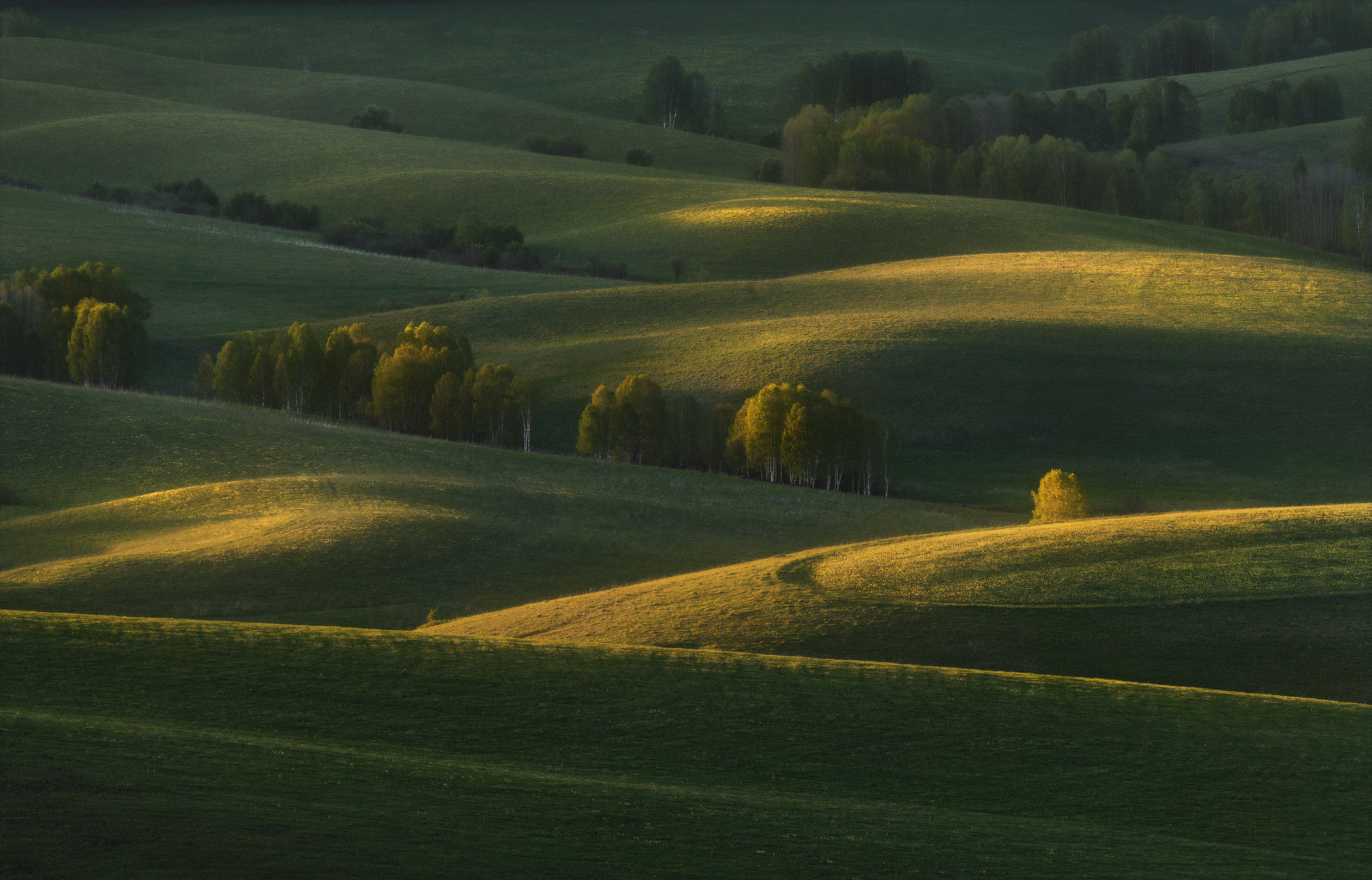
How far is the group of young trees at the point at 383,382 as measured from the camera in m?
63.7

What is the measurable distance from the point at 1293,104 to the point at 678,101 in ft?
260

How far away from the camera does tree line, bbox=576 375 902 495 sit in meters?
57.3

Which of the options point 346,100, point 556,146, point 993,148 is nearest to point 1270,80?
point 993,148

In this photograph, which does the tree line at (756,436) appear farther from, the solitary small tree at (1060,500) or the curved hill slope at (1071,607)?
the curved hill slope at (1071,607)

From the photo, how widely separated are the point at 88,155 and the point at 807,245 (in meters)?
75.8

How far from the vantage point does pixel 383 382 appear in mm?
64438

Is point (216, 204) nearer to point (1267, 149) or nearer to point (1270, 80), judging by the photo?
point (1267, 149)

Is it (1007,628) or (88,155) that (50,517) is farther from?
(88,155)

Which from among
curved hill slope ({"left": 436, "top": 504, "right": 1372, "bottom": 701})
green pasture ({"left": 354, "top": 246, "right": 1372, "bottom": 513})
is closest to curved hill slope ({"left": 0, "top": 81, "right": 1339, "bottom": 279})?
green pasture ({"left": 354, "top": 246, "right": 1372, "bottom": 513})

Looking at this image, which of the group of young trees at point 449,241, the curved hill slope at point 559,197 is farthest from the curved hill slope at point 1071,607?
the group of young trees at point 449,241

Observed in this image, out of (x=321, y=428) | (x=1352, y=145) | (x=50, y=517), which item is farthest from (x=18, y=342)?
(x=1352, y=145)

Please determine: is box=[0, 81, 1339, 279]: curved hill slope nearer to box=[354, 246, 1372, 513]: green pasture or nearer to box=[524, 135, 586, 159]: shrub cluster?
box=[524, 135, 586, 159]: shrub cluster

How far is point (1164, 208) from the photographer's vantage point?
129000mm

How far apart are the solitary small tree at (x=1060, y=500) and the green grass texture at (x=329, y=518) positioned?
3286 mm
